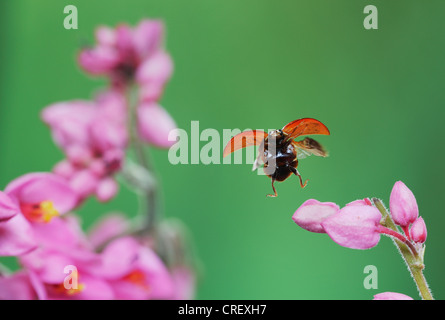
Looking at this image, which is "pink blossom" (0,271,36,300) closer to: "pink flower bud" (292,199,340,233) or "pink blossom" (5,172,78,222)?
"pink blossom" (5,172,78,222)

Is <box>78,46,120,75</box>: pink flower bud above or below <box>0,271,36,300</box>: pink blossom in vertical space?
above

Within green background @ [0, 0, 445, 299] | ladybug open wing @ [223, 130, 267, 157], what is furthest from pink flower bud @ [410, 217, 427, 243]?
green background @ [0, 0, 445, 299]

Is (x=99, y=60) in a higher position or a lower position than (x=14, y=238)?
higher

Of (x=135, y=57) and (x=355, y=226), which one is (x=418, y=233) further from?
(x=135, y=57)

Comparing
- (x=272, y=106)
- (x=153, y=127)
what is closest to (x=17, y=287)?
(x=153, y=127)
